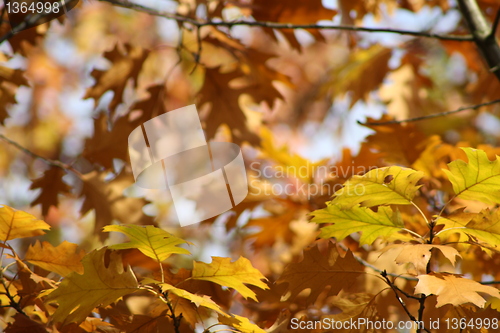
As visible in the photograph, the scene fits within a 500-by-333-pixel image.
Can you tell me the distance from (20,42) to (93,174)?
0.46 metres

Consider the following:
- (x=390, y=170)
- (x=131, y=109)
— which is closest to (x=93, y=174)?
(x=131, y=109)

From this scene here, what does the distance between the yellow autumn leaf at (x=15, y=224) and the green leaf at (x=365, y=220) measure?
0.43 metres

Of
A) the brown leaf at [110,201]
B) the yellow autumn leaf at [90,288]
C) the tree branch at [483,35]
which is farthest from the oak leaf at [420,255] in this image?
the brown leaf at [110,201]

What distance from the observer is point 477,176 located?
2.12ft

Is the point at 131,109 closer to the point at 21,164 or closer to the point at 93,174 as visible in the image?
the point at 93,174

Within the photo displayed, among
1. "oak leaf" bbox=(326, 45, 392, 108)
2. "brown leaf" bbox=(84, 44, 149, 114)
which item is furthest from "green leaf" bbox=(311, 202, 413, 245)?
"oak leaf" bbox=(326, 45, 392, 108)

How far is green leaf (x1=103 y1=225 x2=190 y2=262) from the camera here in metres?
0.62

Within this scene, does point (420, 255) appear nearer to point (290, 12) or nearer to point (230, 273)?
point (230, 273)

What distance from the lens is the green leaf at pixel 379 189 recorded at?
25.5 inches

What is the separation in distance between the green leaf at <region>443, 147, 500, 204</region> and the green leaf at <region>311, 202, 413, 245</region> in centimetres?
10

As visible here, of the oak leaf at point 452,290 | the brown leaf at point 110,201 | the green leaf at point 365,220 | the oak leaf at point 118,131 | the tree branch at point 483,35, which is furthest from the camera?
the oak leaf at point 118,131

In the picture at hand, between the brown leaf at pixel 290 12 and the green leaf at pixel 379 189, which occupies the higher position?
the brown leaf at pixel 290 12

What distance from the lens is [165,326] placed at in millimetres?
777

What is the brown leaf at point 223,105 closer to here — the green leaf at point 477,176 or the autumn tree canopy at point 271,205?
the autumn tree canopy at point 271,205
